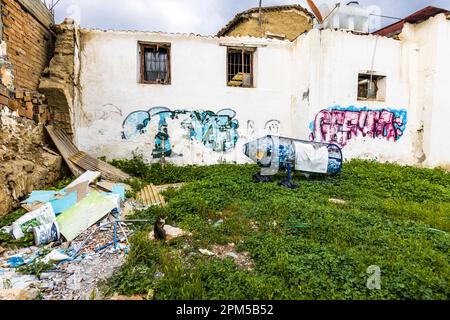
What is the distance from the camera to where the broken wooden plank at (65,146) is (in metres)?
6.82

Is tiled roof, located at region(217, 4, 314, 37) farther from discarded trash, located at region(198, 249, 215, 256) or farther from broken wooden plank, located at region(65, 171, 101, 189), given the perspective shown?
discarded trash, located at region(198, 249, 215, 256)

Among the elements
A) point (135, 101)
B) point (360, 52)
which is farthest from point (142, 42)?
point (360, 52)

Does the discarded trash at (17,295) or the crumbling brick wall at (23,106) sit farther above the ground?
the crumbling brick wall at (23,106)

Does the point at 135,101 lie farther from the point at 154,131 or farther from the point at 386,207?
the point at 386,207

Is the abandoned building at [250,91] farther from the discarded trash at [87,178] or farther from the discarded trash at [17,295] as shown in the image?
the discarded trash at [17,295]

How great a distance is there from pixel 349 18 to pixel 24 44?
10062 millimetres

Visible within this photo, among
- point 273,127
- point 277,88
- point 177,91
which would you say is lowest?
point 273,127

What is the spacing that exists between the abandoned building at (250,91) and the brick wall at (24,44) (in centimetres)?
42

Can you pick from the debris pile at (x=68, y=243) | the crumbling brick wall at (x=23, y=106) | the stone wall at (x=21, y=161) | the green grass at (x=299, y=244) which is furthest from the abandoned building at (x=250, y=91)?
the debris pile at (x=68, y=243)

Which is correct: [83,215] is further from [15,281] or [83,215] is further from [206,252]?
[206,252]

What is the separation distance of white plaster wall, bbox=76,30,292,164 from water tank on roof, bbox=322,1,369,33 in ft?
5.30

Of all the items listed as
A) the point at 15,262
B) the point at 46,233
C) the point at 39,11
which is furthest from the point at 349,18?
the point at 15,262

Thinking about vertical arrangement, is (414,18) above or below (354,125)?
above

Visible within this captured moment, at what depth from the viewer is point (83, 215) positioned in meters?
4.12
